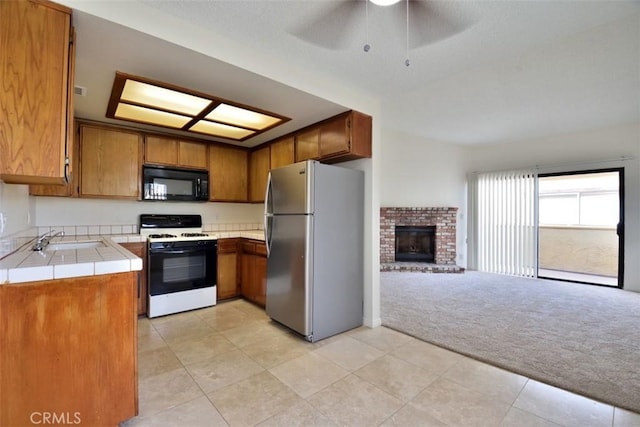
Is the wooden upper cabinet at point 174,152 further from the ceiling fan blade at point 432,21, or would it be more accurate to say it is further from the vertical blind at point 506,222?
the vertical blind at point 506,222

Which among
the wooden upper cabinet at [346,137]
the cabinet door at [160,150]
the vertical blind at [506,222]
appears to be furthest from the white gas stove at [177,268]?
the vertical blind at [506,222]

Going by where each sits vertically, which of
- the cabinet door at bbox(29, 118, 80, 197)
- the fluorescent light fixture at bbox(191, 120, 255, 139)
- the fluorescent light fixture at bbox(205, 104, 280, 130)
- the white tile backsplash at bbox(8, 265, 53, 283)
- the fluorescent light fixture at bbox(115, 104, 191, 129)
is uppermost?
the fluorescent light fixture at bbox(205, 104, 280, 130)

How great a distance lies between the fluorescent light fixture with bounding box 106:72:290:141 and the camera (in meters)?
2.39

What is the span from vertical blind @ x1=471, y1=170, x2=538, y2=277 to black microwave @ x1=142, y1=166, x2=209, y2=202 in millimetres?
5383

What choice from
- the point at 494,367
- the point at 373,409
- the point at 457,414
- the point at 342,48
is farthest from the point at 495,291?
the point at 342,48

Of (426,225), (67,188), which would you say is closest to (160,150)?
(67,188)

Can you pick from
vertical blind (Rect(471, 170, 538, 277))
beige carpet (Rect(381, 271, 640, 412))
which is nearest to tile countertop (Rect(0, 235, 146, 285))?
beige carpet (Rect(381, 271, 640, 412))

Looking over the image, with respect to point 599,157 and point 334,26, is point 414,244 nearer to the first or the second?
point 599,157

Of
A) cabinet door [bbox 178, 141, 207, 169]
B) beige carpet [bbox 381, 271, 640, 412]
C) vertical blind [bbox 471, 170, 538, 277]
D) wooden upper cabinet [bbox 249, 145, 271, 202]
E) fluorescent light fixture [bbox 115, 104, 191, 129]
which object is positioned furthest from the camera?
vertical blind [bbox 471, 170, 538, 277]

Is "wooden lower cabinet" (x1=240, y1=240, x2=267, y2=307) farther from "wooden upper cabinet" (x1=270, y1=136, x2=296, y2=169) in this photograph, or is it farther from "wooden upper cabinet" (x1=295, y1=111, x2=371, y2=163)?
"wooden upper cabinet" (x1=295, y1=111, x2=371, y2=163)

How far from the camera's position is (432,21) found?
188cm

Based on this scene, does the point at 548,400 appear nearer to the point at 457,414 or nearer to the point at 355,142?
the point at 457,414

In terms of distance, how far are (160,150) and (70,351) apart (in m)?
2.84

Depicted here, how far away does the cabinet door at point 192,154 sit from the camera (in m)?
3.81
